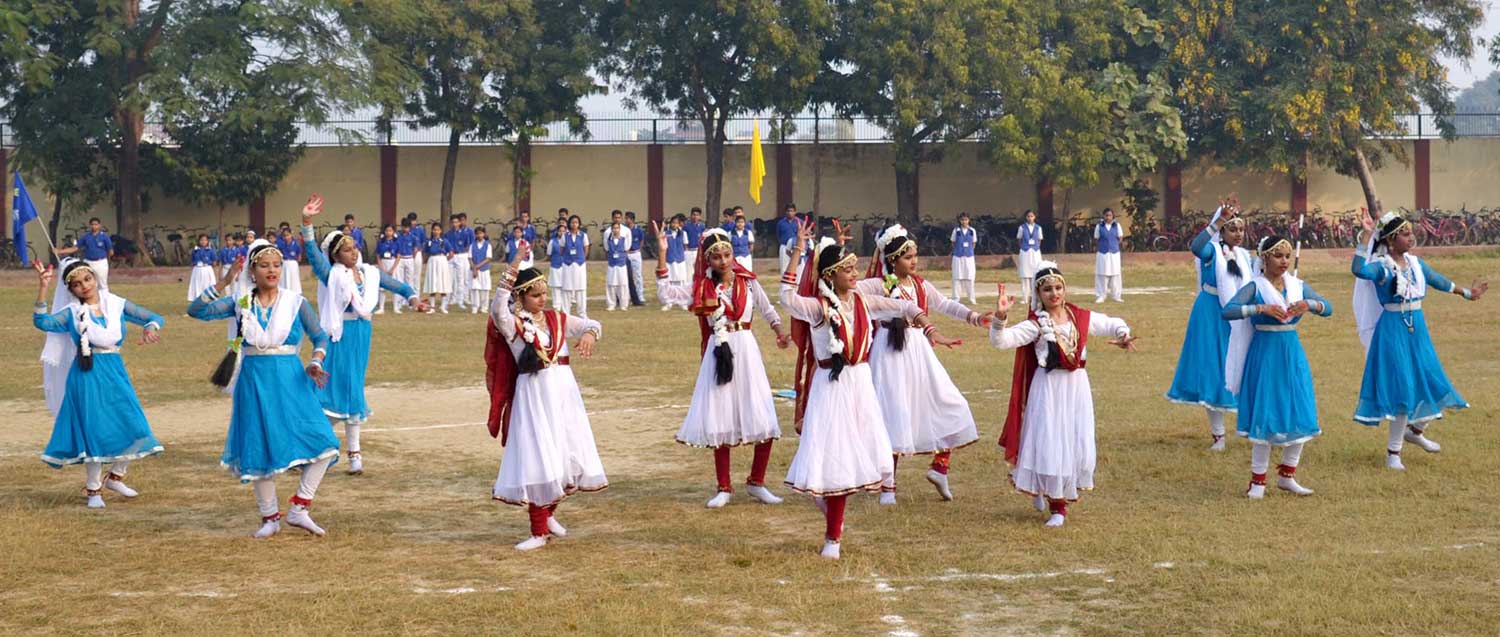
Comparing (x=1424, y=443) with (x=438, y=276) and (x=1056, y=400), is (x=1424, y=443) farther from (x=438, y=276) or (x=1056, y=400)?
(x=438, y=276)

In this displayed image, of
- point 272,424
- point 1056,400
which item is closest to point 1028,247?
point 1056,400

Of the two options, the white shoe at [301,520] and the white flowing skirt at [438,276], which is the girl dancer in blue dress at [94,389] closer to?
the white shoe at [301,520]

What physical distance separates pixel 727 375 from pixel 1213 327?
418 cm

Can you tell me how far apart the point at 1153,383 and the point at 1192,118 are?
26203 millimetres

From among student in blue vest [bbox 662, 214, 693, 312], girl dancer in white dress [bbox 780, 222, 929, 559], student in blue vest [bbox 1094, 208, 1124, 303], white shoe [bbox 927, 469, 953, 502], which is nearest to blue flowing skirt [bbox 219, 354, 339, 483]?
girl dancer in white dress [bbox 780, 222, 929, 559]

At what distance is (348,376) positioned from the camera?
11.3 metres

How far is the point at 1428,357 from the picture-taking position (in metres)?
11.0

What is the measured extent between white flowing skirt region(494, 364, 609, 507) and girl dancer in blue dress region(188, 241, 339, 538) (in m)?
1.15

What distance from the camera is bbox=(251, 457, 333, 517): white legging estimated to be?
9.16m

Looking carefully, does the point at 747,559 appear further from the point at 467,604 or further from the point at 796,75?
the point at 796,75

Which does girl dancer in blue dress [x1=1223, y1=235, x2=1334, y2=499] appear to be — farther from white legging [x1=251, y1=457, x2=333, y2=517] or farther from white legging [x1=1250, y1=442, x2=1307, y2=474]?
white legging [x1=251, y1=457, x2=333, y2=517]

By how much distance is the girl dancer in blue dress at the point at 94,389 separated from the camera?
10203 millimetres

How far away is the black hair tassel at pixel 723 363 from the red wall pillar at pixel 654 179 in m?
32.4

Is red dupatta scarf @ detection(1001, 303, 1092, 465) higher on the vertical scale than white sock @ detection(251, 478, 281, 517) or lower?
higher
